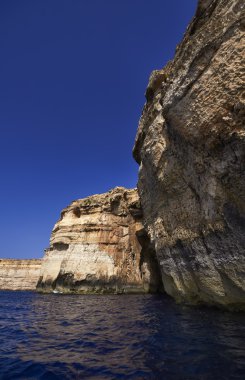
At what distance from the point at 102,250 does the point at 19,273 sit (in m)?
49.0

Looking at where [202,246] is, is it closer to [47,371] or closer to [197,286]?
[197,286]

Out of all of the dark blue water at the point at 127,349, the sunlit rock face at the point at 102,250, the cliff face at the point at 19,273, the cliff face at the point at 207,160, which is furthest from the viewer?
the cliff face at the point at 19,273

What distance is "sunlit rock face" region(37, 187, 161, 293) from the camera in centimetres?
3497

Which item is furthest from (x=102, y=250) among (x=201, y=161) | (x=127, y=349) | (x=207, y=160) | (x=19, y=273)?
(x=19, y=273)

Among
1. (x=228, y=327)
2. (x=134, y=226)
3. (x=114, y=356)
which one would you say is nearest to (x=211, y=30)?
(x=228, y=327)

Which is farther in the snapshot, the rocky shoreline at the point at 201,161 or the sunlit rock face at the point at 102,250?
the sunlit rock face at the point at 102,250

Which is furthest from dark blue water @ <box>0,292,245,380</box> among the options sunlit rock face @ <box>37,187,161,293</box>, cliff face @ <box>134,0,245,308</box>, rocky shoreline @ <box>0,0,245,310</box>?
sunlit rock face @ <box>37,187,161,293</box>

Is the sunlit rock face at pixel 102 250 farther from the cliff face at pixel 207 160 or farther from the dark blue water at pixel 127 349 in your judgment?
the dark blue water at pixel 127 349

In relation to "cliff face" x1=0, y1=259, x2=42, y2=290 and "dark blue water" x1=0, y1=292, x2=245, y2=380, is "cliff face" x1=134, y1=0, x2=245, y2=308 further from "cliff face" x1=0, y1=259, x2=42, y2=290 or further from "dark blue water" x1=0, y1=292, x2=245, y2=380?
"cliff face" x1=0, y1=259, x2=42, y2=290

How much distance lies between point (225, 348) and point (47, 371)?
15.7 feet

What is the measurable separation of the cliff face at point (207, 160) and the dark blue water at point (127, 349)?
2.76 m

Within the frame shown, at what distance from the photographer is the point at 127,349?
852 cm

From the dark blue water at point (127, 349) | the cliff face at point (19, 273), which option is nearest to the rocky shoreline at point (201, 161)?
the dark blue water at point (127, 349)

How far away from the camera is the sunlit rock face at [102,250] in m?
35.0
